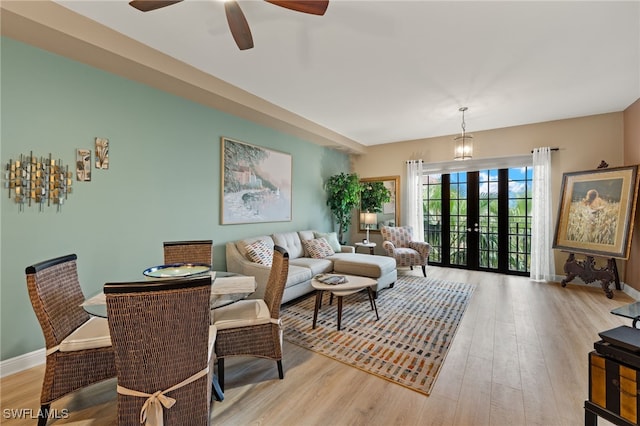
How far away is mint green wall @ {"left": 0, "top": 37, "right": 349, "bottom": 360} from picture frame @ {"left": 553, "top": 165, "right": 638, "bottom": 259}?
534 centimetres

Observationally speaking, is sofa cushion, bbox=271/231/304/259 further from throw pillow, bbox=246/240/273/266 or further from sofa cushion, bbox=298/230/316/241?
throw pillow, bbox=246/240/273/266

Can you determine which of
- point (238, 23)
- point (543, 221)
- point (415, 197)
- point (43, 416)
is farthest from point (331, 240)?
point (43, 416)

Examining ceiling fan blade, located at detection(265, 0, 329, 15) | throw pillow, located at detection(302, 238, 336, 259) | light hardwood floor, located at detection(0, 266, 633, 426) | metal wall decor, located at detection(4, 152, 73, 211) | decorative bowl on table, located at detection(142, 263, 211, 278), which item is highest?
ceiling fan blade, located at detection(265, 0, 329, 15)

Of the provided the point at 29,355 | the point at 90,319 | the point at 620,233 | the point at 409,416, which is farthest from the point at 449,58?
the point at 29,355

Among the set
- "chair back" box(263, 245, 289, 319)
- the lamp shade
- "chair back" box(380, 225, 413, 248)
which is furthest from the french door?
"chair back" box(263, 245, 289, 319)

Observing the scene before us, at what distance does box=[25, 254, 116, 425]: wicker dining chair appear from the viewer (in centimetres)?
153

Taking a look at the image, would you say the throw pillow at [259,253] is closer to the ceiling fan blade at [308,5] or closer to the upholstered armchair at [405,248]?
the upholstered armchair at [405,248]

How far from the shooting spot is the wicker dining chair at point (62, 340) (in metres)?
1.53

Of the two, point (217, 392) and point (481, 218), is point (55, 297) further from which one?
point (481, 218)

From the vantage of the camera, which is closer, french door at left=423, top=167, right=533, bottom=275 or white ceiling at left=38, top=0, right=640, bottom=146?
white ceiling at left=38, top=0, right=640, bottom=146

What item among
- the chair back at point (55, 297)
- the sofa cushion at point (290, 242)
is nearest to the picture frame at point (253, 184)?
the sofa cushion at point (290, 242)

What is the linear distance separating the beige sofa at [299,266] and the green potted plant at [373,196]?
2216 millimetres

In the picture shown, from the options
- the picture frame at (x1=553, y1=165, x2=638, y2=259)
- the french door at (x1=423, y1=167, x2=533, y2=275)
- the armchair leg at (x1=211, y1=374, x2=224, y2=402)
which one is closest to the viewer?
the armchair leg at (x1=211, y1=374, x2=224, y2=402)

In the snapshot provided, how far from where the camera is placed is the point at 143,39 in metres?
2.45
